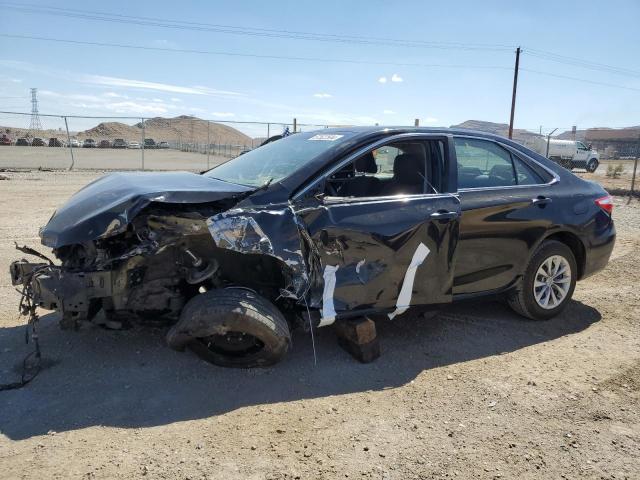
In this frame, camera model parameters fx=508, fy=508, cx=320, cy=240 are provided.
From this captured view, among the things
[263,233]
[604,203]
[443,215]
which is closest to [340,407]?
[263,233]

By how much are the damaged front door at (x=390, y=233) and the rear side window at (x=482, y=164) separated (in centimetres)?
18

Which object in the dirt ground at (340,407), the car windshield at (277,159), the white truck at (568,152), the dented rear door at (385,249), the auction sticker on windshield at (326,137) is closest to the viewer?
the dirt ground at (340,407)

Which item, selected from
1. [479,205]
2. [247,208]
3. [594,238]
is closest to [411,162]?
[479,205]

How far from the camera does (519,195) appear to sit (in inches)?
176

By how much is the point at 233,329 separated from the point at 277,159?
1.55 metres

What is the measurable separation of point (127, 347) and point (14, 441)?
1.20m

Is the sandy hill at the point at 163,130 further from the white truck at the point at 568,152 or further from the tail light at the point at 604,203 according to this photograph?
the tail light at the point at 604,203

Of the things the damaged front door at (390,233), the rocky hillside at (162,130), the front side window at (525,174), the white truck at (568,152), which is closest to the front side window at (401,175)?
the damaged front door at (390,233)

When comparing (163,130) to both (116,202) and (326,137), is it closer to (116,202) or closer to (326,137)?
(326,137)

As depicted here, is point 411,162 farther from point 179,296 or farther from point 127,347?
point 127,347

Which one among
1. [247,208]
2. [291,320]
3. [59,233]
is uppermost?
[247,208]

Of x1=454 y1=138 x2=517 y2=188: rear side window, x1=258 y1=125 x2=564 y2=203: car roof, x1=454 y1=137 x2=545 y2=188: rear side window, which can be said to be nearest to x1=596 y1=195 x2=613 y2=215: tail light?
x1=454 y1=137 x2=545 y2=188: rear side window

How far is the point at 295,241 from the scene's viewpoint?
11.1ft

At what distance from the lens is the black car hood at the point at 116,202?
10.7 ft
